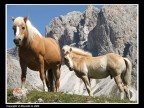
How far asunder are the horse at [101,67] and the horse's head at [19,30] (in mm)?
2522

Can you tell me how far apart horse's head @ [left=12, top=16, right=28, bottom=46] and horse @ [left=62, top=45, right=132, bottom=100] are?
2522mm

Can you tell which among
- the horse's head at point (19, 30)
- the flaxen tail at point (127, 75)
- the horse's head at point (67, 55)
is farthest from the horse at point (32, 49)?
the flaxen tail at point (127, 75)

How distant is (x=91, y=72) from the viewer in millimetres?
19906

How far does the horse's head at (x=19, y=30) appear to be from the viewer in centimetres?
1802

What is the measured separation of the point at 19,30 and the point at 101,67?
195 inches

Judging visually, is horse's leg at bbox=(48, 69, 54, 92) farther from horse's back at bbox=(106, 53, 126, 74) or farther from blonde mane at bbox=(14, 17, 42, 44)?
horse's back at bbox=(106, 53, 126, 74)

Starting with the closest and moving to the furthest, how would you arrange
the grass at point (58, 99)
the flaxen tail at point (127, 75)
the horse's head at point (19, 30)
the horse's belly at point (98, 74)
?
the grass at point (58, 99)
the horse's head at point (19, 30)
the flaxen tail at point (127, 75)
the horse's belly at point (98, 74)

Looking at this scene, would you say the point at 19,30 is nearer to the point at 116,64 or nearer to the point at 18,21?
the point at 18,21

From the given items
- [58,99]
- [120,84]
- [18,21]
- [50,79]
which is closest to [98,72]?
[120,84]

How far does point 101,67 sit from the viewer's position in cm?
1988

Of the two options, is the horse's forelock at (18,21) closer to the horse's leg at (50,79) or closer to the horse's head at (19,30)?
the horse's head at (19,30)

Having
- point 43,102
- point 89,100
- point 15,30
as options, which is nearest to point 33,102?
point 43,102

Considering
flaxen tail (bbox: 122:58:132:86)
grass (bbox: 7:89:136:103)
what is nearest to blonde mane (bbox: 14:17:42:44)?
grass (bbox: 7:89:136:103)

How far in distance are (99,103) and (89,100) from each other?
1.77 feet
